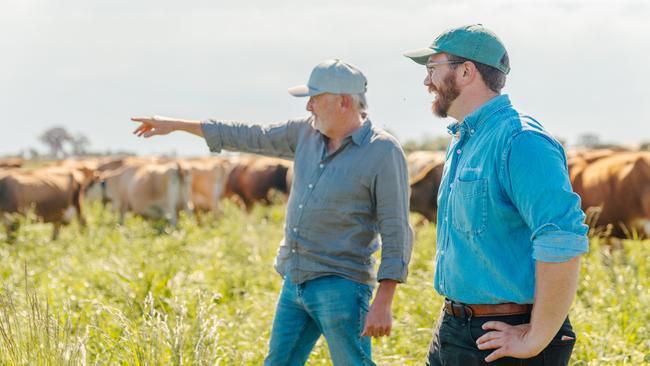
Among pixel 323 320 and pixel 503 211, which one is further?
pixel 323 320

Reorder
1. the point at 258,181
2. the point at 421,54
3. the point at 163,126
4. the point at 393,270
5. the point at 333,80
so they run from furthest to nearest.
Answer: the point at 258,181 < the point at 163,126 < the point at 333,80 < the point at 393,270 < the point at 421,54

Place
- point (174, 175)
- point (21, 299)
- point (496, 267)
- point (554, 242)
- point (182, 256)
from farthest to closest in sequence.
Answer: point (174, 175) → point (182, 256) → point (21, 299) → point (496, 267) → point (554, 242)

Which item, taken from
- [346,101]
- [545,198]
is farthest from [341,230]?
[545,198]

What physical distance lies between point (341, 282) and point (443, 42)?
152cm

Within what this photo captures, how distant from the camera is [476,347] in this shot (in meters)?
2.70

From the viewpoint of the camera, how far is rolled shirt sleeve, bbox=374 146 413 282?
3.77m

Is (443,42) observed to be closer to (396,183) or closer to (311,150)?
(396,183)

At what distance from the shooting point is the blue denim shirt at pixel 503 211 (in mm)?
2416

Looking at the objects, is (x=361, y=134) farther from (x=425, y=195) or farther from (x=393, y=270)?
(x=425, y=195)

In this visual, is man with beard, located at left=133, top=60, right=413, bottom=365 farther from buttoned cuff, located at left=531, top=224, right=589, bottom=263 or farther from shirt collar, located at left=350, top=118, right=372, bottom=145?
buttoned cuff, located at left=531, top=224, right=589, bottom=263

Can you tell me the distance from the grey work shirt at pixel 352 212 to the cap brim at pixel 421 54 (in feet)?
3.07

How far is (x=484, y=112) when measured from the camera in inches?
109

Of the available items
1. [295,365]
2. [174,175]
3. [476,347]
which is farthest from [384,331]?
[174,175]

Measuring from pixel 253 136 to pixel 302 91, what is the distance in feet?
1.78
